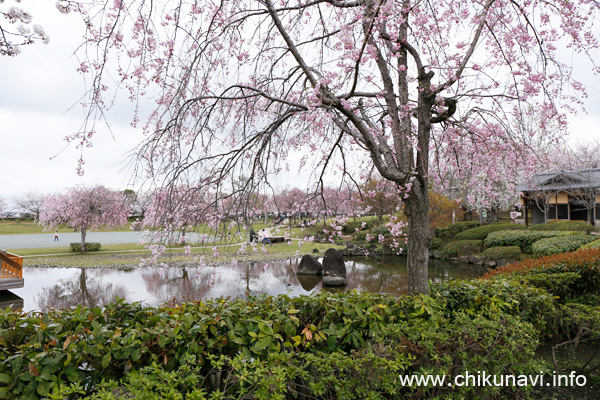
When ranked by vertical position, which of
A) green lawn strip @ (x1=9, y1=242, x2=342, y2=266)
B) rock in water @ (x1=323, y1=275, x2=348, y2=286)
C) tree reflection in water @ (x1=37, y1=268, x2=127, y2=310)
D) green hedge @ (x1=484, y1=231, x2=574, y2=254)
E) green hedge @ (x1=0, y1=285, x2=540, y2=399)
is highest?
green hedge @ (x1=0, y1=285, x2=540, y2=399)

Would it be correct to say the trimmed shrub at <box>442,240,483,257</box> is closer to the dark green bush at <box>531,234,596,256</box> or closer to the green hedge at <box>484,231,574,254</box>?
the green hedge at <box>484,231,574,254</box>

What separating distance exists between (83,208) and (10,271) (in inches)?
378

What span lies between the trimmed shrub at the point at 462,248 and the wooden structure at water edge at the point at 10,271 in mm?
16123

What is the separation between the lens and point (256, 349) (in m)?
2.08

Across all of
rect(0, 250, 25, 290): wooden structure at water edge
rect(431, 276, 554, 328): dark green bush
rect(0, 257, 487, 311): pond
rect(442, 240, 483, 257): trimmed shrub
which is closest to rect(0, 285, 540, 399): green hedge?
rect(431, 276, 554, 328): dark green bush

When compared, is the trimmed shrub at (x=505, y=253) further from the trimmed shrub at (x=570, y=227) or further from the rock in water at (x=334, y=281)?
the rock in water at (x=334, y=281)

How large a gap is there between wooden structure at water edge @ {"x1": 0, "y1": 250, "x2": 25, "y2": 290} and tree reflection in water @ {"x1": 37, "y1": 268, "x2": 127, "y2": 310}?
2.33 ft

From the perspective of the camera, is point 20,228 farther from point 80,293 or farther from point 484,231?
point 484,231

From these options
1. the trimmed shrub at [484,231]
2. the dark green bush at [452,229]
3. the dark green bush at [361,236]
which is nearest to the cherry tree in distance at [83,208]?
the dark green bush at [361,236]

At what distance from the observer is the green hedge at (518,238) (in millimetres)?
13305

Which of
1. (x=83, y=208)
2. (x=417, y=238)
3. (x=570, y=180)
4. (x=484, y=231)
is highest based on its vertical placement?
Result: (x=570, y=180)

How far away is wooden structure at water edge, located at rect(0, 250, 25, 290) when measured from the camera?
937 centimetres

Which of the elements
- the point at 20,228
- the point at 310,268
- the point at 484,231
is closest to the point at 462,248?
the point at 484,231

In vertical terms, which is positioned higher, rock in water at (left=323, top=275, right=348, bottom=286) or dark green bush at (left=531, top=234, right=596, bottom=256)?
dark green bush at (left=531, top=234, right=596, bottom=256)
